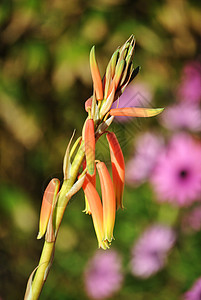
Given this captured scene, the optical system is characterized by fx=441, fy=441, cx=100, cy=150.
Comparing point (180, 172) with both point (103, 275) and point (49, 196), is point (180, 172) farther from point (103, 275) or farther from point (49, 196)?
point (49, 196)

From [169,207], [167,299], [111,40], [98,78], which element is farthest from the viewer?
[111,40]

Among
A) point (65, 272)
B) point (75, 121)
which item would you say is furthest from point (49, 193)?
point (75, 121)

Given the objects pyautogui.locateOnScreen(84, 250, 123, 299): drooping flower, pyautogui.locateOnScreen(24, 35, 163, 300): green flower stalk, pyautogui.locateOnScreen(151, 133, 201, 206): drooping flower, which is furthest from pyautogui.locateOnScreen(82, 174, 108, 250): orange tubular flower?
pyautogui.locateOnScreen(84, 250, 123, 299): drooping flower

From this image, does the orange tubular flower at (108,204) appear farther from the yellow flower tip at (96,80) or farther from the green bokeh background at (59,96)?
the green bokeh background at (59,96)

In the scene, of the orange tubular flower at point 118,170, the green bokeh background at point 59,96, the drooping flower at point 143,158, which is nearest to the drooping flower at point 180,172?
the drooping flower at point 143,158

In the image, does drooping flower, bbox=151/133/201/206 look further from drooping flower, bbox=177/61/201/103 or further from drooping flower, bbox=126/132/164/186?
drooping flower, bbox=177/61/201/103

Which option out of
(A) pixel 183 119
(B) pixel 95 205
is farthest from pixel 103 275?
(B) pixel 95 205

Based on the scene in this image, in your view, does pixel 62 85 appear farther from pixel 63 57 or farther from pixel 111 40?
pixel 111 40
